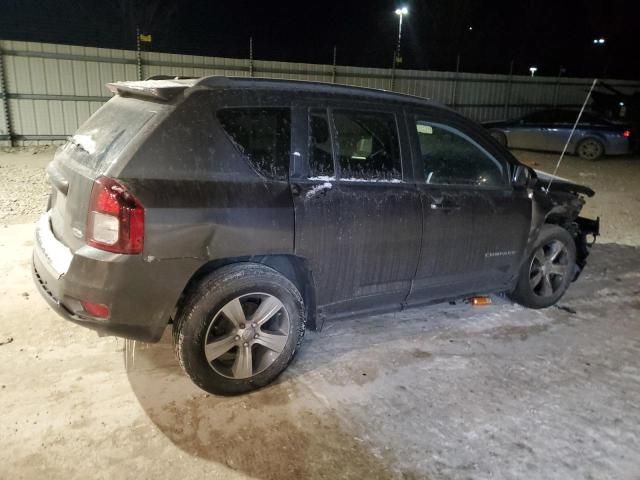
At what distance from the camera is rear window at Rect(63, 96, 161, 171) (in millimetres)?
3192

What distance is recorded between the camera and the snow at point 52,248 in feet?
10.4

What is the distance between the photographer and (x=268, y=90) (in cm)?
351

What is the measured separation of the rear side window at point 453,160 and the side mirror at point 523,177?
14cm

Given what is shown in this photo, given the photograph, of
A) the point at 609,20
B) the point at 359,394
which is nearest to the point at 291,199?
the point at 359,394

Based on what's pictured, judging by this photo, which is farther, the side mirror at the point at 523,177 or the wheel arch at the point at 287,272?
the side mirror at the point at 523,177

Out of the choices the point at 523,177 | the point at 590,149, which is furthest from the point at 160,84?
the point at 590,149

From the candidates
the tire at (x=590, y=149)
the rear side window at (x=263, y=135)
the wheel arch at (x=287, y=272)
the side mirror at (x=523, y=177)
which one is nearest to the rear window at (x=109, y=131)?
the rear side window at (x=263, y=135)

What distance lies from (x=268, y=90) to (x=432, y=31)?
107 feet

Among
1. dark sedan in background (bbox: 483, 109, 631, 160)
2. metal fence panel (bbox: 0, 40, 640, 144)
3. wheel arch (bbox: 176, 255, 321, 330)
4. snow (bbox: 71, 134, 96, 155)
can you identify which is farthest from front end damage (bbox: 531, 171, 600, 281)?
metal fence panel (bbox: 0, 40, 640, 144)

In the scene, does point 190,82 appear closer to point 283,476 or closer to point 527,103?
point 283,476

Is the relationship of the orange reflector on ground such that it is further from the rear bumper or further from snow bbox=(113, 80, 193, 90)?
snow bbox=(113, 80, 193, 90)

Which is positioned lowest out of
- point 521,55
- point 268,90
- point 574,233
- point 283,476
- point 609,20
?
point 283,476

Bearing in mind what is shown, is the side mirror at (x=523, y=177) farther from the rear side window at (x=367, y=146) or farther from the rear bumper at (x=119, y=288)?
the rear bumper at (x=119, y=288)

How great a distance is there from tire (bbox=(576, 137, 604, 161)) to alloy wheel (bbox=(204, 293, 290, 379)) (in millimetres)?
14264
